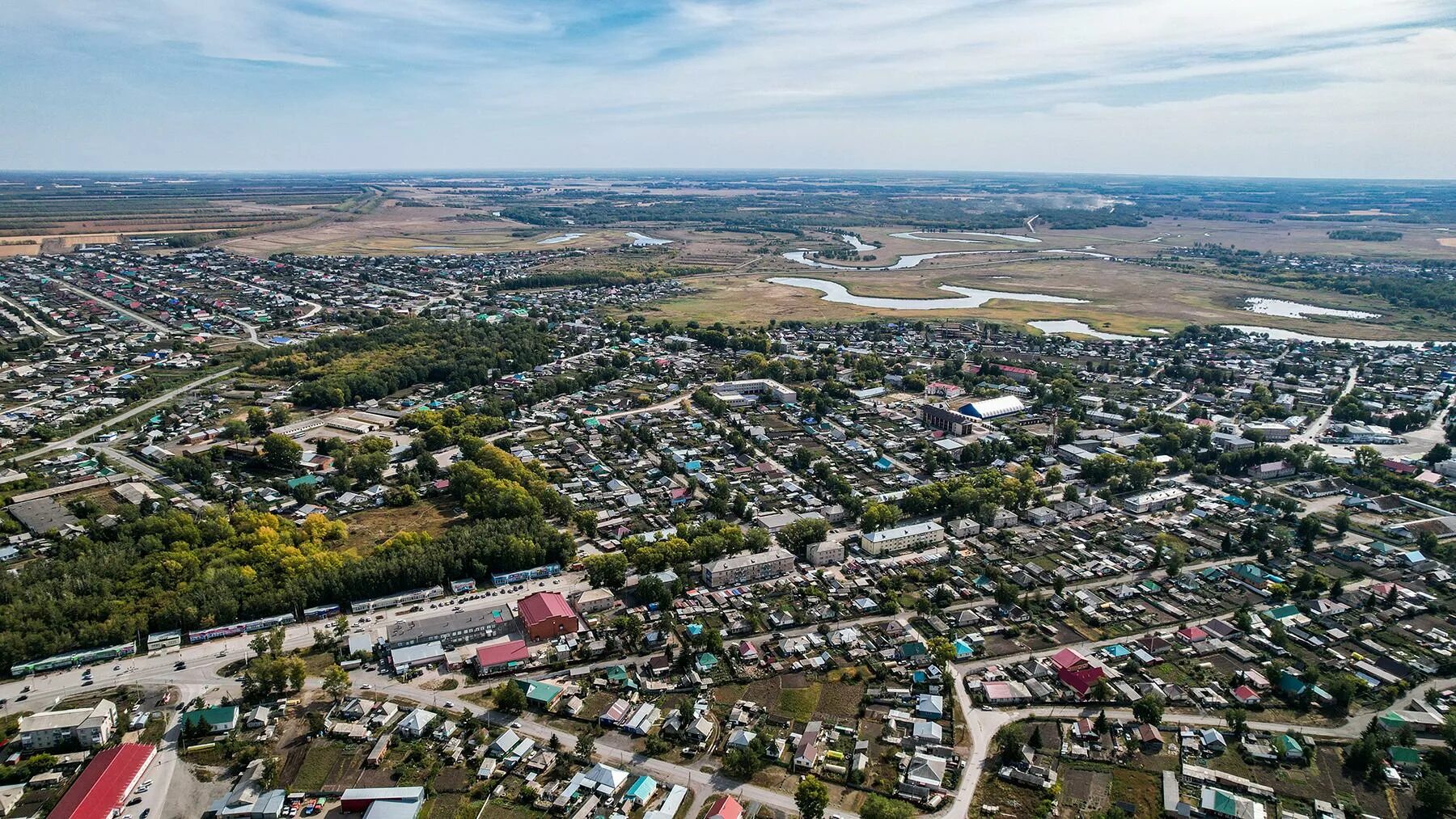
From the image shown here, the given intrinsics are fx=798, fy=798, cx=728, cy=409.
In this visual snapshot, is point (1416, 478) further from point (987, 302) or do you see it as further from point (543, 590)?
point (987, 302)

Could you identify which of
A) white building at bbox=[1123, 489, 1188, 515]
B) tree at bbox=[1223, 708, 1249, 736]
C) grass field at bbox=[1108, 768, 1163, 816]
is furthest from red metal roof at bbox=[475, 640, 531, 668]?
white building at bbox=[1123, 489, 1188, 515]

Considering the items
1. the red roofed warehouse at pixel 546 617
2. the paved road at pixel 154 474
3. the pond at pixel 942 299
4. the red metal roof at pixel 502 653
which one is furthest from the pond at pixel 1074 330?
the paved road at pixel 154 474

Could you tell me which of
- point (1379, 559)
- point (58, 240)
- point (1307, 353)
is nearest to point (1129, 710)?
point (1379, 559)

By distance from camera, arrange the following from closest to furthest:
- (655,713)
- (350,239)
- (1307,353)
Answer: (655,713) → (1307,353) → (350,239)

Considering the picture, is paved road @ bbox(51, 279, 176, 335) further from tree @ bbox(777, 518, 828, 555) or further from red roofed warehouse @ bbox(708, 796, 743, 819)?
red roofed warehouse @ bbox(708, 796, 743, 819)

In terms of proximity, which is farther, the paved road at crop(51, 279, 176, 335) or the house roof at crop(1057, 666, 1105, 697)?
the paved road at crop(51, 279, 176, 335)

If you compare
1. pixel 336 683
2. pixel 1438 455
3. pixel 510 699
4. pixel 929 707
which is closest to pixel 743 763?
pixel 929 707
